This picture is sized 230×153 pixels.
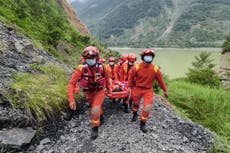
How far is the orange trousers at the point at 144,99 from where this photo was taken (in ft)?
16.6

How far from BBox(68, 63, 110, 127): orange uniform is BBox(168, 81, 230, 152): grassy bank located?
385 cm

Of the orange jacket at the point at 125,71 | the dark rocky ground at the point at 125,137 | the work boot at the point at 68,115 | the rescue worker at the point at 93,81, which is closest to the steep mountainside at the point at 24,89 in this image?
the work boot at the point at 68,115

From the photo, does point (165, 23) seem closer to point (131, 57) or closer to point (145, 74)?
point (131, 57)

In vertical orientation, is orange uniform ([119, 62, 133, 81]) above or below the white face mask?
below

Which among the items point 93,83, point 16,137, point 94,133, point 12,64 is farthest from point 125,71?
point 16,137

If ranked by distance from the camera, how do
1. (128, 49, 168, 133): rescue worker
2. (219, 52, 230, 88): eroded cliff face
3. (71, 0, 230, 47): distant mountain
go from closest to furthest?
(128, 49, 168, 133): rescue worker < (219, 52, 230, 88): eroded cliff face < (71, 0, 230, 47): distant mountain

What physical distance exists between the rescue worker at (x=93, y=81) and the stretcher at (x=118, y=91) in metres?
0.51

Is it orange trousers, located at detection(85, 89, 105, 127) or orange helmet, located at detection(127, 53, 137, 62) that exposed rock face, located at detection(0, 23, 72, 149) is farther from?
orange helmet, located at detection(127, 53, 137, 62)

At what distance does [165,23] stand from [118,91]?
138m

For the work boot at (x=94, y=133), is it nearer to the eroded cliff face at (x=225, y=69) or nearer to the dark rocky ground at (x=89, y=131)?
the dark rocky ground at (x=89, y=131)

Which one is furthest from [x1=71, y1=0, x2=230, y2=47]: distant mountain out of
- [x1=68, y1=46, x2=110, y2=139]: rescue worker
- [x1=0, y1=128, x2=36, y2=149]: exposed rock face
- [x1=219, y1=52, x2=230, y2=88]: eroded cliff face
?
[x1=0, y1=128, x2=36, y2=149]: exposed rock face

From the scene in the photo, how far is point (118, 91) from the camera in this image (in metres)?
5.93

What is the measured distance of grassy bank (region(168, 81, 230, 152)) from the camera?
789 cm

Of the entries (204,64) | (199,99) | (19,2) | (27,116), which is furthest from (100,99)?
(204,64)
